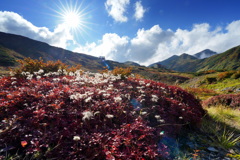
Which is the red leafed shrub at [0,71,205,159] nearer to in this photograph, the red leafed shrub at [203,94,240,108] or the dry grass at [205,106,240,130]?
the dry grass at [205,106,240,130]

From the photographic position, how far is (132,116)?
3715mm

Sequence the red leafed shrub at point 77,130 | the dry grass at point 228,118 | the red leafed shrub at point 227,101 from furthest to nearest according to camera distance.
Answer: the red leafed shrub at point 227,101 < the dry grass at point 228,118 < the red leafed shrub at point 77,130

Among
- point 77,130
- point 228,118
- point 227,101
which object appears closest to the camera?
point 77,130

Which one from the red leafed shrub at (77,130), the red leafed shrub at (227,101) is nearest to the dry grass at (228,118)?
the red leafed shrub at (77,130)

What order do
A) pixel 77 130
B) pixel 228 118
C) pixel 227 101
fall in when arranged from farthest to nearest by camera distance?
1. pixel 227 101
2. pixel 228 118
3. pixel 77 130

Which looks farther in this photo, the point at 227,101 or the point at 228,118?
the point at 227,101

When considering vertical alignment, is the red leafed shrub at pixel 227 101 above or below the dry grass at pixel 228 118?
above

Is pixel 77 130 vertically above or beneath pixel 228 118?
above

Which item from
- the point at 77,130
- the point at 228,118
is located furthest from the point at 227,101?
the point at 77,130

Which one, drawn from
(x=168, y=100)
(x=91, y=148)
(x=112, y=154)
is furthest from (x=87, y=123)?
(x=168, y=100)

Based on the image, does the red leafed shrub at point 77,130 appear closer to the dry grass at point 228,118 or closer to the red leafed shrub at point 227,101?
the dry grass at point 228,118

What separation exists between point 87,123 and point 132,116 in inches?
52.2

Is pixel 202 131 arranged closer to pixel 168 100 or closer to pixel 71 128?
pixel 168 100

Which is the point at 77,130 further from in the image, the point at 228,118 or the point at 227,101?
the point at 227,101
